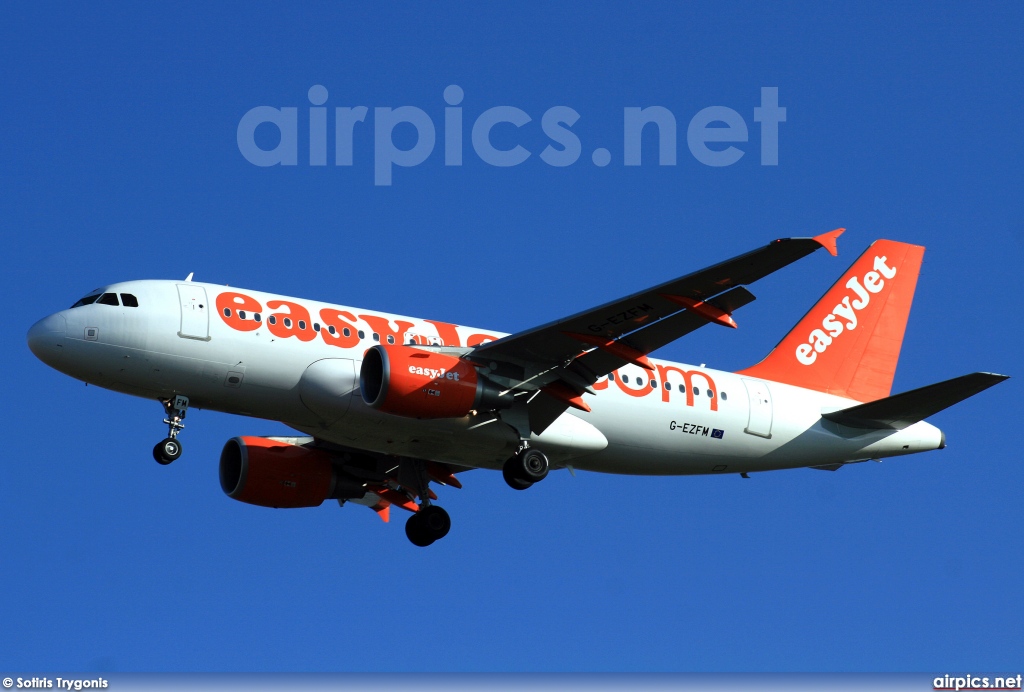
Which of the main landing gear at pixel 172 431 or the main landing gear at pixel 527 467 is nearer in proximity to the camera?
the main landing gear at pixel 172 431

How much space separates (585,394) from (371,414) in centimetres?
546

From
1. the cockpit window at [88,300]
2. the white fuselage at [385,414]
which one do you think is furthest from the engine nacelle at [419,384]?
the cockpit window at [88,300]

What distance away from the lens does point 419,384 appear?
3152cm

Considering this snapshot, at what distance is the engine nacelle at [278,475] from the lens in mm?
36531

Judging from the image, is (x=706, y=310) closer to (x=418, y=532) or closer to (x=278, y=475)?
(x=418, y=532)

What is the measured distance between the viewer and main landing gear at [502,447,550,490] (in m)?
33.4

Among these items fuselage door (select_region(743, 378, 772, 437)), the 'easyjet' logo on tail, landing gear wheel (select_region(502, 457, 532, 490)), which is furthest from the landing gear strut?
the 'easyjet' logo on tail

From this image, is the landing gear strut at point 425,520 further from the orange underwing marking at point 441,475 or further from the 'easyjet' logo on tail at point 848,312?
the 'easyjet' logo on tail at point 848,312

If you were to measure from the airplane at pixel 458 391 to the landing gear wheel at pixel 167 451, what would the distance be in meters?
0.03

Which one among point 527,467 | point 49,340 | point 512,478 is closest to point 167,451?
point 49,340

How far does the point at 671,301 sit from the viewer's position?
3047cm

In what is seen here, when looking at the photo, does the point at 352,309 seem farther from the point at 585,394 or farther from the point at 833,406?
the point at 833,406

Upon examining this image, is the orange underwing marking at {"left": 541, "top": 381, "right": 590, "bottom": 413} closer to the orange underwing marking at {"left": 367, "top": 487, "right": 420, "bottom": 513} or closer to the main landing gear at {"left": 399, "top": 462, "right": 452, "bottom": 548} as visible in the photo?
the main landing gear at {"left": 399, "top": 462, "right": 452, "bottom": 548}

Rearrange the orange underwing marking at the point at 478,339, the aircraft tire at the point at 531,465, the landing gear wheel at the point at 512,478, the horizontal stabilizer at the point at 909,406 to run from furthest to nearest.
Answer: the orange underwing marking at the point at 478,339, the horizontal stabilizer at the point at 909,406, the landing gear wheel at the point at 512,478, the aircraft tire at the point at 531,465
